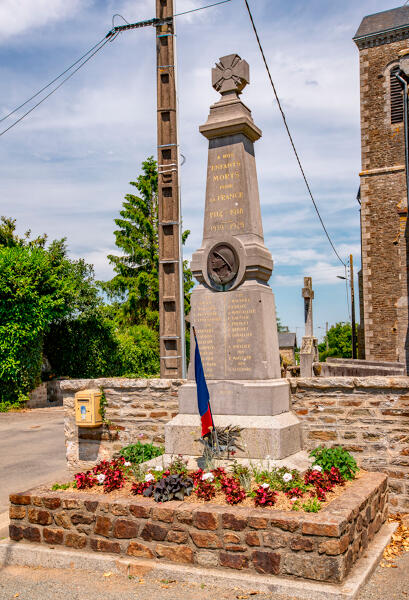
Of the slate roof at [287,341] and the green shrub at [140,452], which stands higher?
the slate roof at [287,341]

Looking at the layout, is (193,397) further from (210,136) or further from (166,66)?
(166,66)

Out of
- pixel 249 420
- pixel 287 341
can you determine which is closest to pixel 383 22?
pixel 249 420

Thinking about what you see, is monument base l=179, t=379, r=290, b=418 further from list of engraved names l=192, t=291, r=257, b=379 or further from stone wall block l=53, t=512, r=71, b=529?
stone wall block l=53, t=512, r=71, b=529

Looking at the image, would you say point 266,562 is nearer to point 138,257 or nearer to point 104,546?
point 104,546

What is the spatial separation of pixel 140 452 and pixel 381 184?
21815 mm

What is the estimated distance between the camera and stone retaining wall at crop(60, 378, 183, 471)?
7.90 m

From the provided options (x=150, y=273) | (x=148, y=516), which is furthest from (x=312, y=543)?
(x=150, y=273)

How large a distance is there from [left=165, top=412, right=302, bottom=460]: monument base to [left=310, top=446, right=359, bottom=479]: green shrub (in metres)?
0.31

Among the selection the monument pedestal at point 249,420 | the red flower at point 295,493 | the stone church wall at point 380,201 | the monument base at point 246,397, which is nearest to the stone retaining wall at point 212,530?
the red flower at point 295,493

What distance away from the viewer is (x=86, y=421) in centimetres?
804

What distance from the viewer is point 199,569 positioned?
478 cm

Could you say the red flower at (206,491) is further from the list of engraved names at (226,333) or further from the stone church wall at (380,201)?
the stone church wall at (380,201)

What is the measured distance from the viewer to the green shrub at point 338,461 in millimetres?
6098

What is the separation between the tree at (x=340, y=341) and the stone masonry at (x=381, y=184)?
28.8m
